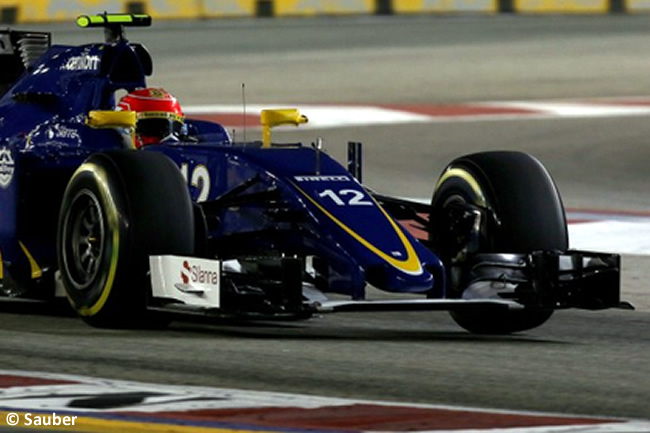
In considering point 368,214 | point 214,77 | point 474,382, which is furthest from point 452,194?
point 214,77

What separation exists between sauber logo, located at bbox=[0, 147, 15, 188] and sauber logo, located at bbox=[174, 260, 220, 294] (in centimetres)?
171

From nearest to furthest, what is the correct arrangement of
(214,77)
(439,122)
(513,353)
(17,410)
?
(17,410), (513,353), (439,122), (214,77)

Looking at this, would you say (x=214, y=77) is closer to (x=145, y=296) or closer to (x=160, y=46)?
(x=160, y=46)

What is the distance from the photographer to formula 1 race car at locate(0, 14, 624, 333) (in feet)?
31.8

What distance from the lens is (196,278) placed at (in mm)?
9562

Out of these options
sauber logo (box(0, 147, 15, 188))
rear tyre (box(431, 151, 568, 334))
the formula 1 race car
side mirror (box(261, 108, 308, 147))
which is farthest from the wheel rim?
rear tyre (box(431, 151, 568, 334))

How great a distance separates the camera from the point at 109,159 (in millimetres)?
10008

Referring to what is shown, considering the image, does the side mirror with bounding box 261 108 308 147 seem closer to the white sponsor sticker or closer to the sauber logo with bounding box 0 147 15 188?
the sauber logo with bounding box 0 147 15 188

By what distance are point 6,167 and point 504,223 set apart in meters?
2.67

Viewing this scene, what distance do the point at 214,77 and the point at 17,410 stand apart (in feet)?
65.3

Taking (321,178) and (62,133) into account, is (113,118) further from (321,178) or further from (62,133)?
(321,178)

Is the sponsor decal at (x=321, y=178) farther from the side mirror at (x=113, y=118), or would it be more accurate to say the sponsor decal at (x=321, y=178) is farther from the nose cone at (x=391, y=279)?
the side mirror at (x=113, y=118)

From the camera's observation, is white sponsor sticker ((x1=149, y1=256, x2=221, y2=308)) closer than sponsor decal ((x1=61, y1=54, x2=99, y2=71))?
Yes

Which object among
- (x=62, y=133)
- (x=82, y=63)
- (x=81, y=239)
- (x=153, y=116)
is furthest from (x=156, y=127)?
(x=81, y=239)
